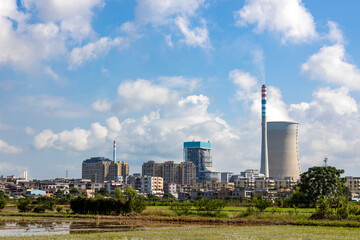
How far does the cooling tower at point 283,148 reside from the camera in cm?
17975

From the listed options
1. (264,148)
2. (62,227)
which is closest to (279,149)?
(264,148)

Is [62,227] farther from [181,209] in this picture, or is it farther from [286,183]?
[286,183]

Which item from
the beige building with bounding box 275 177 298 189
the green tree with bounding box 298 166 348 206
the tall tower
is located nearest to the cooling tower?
the tall tower

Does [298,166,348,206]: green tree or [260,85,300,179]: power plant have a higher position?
[260,85,300,179]: power plant

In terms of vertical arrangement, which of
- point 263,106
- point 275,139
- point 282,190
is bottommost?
point 282,190

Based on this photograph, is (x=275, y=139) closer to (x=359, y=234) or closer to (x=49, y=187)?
(x=49, y=187)

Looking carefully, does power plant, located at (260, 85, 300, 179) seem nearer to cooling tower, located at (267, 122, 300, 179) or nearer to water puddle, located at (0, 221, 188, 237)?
cooling tower, located at (267, 122, 300, 179)

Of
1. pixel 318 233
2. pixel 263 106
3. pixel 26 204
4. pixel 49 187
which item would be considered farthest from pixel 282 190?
pixel 318 233

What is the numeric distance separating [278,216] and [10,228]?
83.6ft

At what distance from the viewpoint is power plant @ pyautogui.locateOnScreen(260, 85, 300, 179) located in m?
180

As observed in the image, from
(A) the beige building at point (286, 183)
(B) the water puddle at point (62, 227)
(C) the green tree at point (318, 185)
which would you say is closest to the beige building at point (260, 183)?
(A) the beige building at point (286, 183)

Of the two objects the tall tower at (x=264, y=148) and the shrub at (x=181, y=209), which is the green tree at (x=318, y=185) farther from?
the tall tower at (x=264, y=148)

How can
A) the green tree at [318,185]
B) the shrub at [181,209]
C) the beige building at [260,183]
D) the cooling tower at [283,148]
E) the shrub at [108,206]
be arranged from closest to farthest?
1. the shrub at [108,206]
2. the shrub at [181,209]
3. the green tree at [318,185]
4. the cooling tower at [283,148]
5. the beige building at [260,183]

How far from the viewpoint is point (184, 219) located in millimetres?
48625
